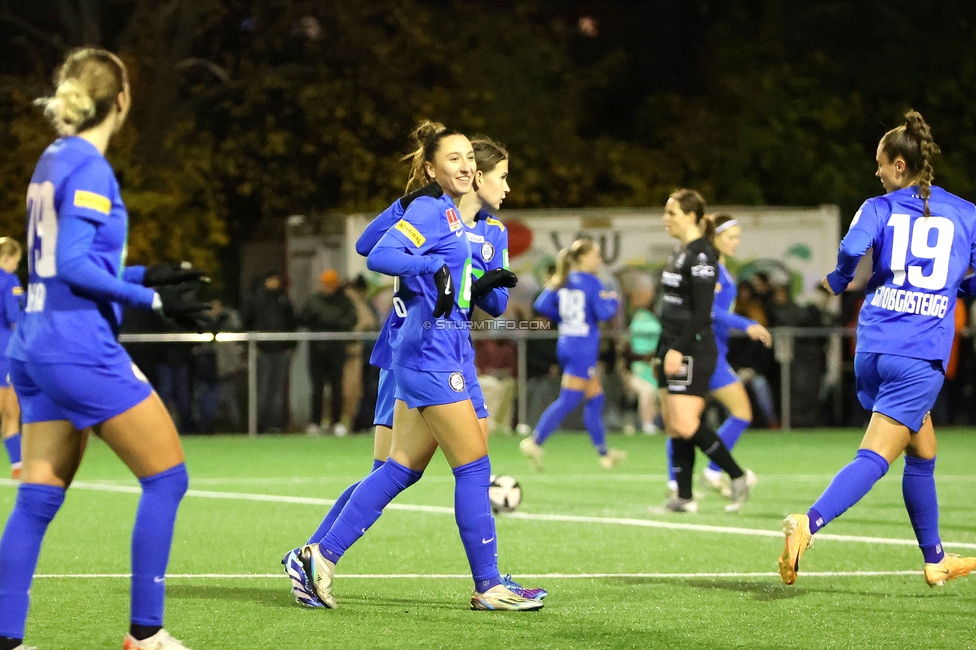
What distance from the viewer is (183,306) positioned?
17.2 ft

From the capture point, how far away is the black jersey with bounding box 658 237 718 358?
10.6m

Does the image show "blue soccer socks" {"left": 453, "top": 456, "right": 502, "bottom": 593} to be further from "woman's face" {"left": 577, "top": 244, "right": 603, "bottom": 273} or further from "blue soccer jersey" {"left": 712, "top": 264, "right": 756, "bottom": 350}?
"woman's face" {"left": 577, "top": 244, "right": 603, "bottom": 273}

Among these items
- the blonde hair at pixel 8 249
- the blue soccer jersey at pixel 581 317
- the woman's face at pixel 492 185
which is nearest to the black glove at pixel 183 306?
the woman's face at pixel 492 185

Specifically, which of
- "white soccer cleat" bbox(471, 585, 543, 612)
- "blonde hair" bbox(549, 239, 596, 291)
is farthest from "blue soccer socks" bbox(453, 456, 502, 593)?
"blonde hair" bbox(549, 239, 596, 291)

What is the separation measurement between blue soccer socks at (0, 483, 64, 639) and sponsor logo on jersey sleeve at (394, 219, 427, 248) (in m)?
1.95

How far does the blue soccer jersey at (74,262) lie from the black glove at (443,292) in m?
1.58

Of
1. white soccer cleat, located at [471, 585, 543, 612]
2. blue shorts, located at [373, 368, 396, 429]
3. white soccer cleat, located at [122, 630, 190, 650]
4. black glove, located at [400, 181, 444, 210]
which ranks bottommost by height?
white soccer cleat, located at [471, 585, 543, 612]

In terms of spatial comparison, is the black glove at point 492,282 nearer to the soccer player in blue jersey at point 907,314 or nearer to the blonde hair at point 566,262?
the soccer player in blue jersey at point 907,314

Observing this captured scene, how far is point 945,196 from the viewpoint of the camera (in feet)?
24.5

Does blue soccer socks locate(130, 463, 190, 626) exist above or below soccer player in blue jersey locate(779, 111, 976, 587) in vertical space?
below

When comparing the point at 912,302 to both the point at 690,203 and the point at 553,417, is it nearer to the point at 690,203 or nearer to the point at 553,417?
the point at 690,203

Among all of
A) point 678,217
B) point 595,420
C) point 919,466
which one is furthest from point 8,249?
point 919,466

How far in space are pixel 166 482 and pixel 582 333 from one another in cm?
995

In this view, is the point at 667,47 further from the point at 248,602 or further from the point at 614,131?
the point at 248,602
